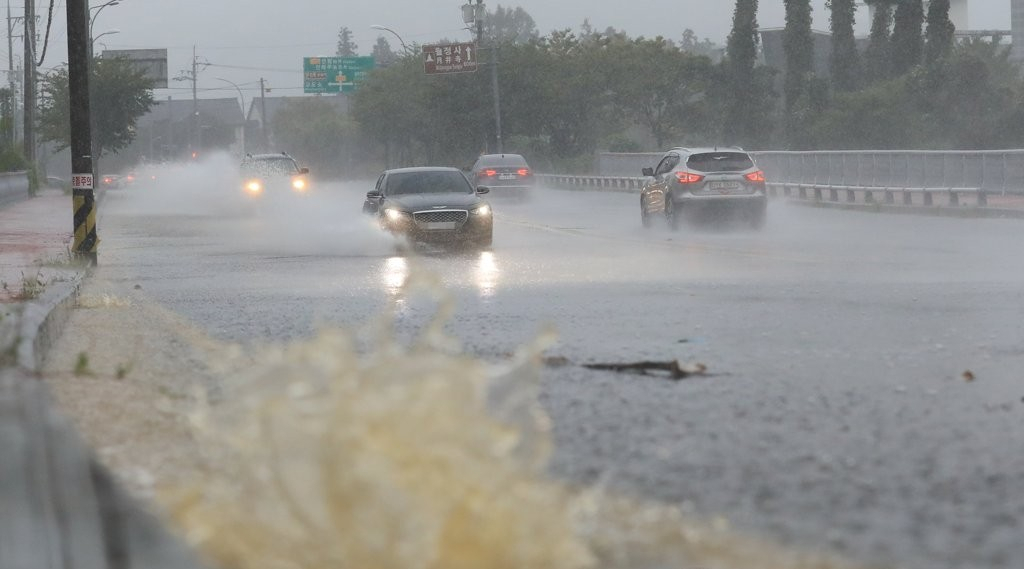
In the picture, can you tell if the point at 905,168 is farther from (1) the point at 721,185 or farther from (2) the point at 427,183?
(2) the point at 427,183

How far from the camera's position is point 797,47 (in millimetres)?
74375

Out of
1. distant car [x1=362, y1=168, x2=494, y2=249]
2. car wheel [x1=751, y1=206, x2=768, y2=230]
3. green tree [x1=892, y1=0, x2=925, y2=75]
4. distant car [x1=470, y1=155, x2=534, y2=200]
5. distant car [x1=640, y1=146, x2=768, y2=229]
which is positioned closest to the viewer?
distant car [x1=362, y1=168, x2=494, y2=249]

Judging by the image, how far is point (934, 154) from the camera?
37531 mm

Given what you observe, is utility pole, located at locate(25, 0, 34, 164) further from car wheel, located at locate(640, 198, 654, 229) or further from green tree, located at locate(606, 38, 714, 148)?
A: car wheel, located at locate(640, 198, 654, 229)

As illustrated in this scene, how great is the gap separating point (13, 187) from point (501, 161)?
15787mm

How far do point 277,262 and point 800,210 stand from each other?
64.1 feet

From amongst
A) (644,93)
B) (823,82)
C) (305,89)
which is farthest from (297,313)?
(305,89)

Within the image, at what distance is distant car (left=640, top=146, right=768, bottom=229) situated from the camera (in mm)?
30000

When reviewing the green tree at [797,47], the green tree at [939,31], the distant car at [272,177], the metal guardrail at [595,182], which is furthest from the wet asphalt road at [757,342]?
the green tree at [797,47]

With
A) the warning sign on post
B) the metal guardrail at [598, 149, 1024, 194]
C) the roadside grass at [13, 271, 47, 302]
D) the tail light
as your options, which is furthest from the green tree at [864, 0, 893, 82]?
the roadside grass at [13, 271, 47, 302]

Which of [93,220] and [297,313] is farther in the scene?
[93,220]

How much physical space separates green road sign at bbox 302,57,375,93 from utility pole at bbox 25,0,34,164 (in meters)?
37.9

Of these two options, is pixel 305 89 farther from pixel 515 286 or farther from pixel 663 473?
pixel 663 473

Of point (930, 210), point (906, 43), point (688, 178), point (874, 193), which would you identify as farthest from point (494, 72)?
point (688, 178)
